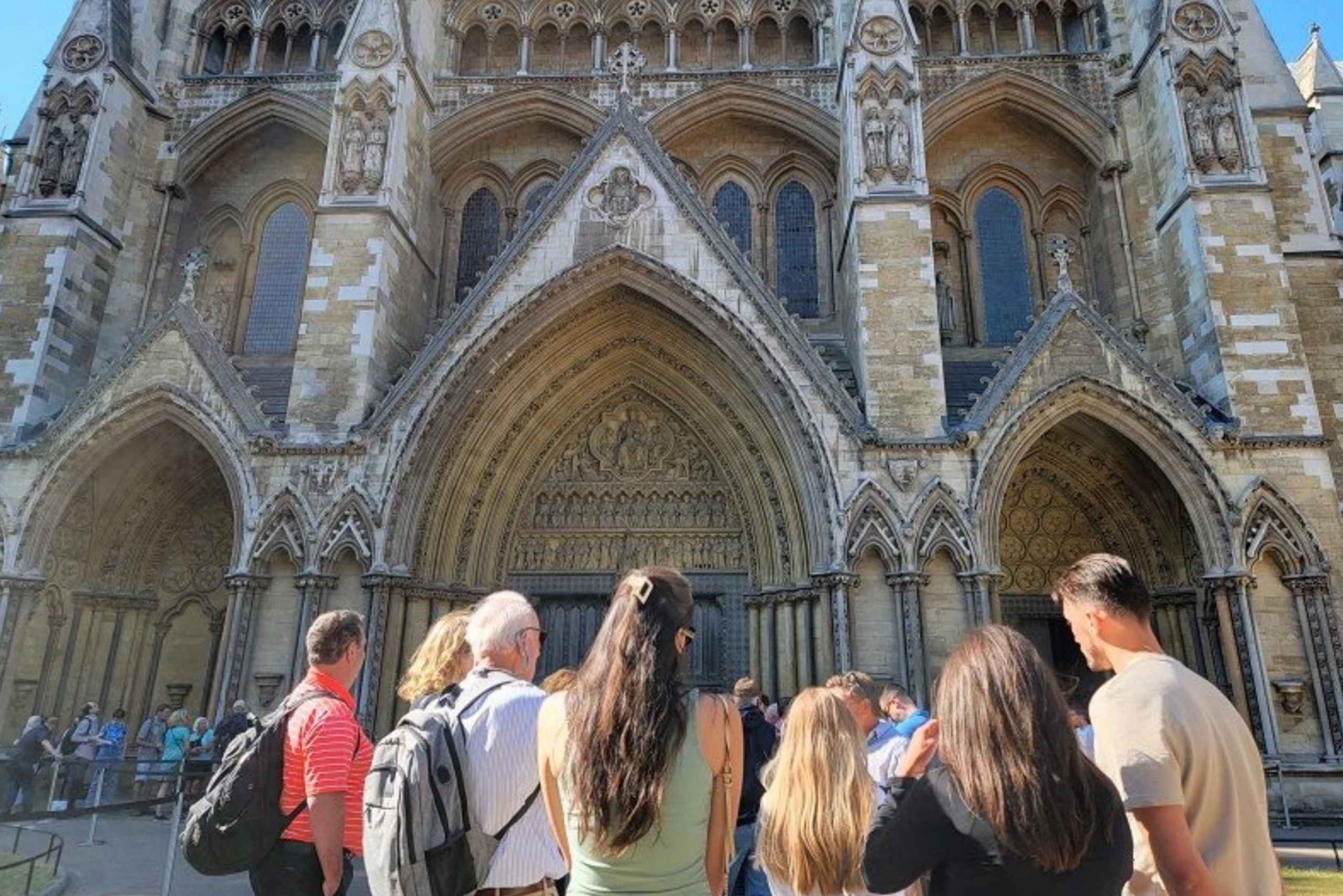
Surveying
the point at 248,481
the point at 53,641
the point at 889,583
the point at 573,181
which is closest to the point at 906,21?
the point at 573,181

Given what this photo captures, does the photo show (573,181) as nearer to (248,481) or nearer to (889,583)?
(248,481)

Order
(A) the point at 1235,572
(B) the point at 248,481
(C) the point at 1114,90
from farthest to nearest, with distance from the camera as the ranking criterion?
(C) the point at 1114,90, (B) the point at 248,481, (A) the point at 1235,572

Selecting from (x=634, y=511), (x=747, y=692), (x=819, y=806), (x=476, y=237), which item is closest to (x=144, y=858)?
(x=747, y=692)

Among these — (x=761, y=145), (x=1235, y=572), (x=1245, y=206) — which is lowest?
(x=1235, y=572)

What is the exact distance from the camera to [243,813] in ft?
9.90

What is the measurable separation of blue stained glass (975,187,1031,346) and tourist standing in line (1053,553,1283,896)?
46.7 ft

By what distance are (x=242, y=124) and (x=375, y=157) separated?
3998mm

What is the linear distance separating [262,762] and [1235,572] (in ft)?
41.1

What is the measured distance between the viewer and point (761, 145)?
17.1 metres

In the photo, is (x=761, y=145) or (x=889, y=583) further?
(x=761, y=145)

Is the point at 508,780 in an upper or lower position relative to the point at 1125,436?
lower

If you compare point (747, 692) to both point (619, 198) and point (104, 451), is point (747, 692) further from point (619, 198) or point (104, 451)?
point (104, 451)

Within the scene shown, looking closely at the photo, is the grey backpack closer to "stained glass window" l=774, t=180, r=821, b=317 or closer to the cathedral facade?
the cathedral facade

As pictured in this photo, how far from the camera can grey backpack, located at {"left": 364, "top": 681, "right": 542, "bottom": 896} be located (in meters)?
2.52
